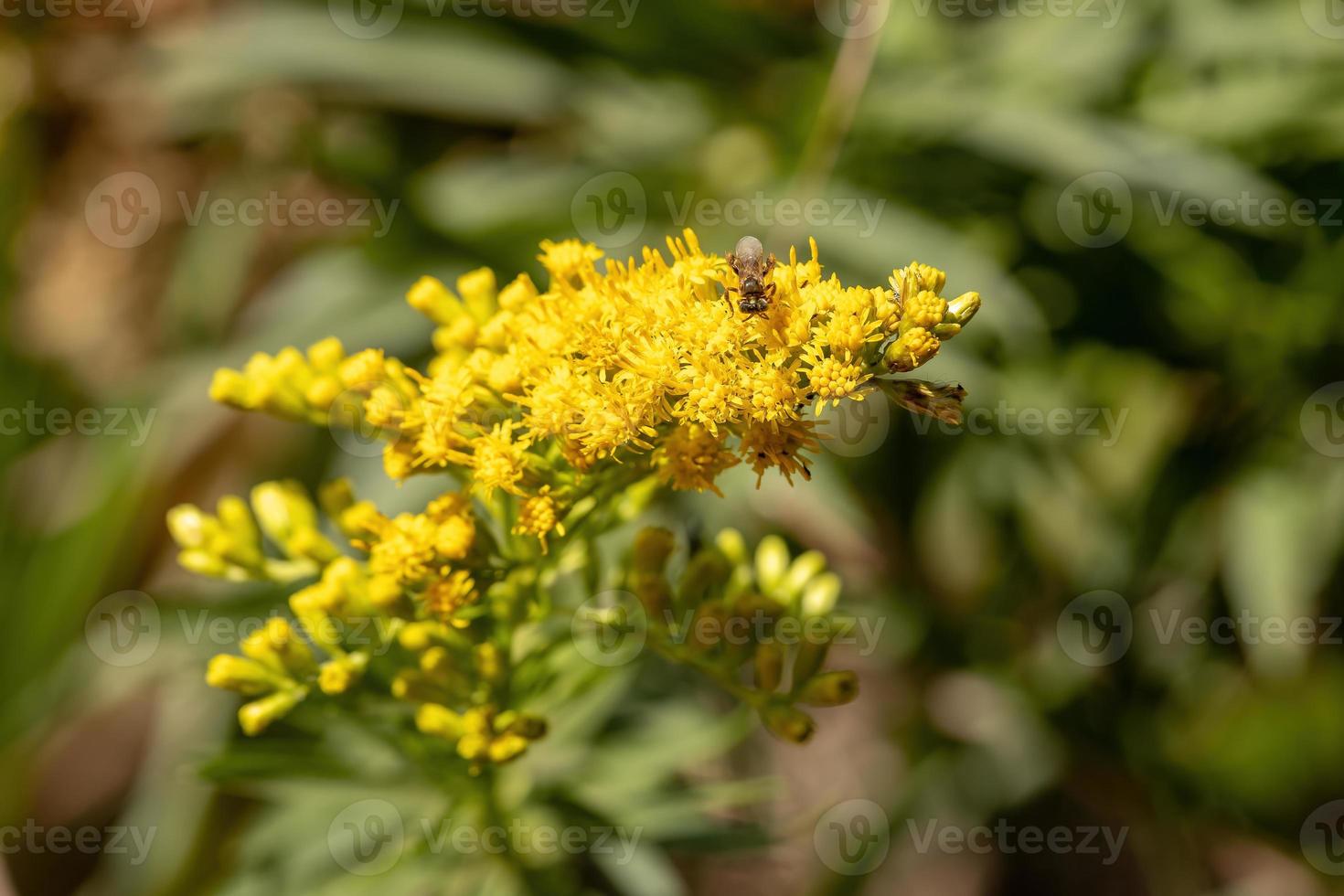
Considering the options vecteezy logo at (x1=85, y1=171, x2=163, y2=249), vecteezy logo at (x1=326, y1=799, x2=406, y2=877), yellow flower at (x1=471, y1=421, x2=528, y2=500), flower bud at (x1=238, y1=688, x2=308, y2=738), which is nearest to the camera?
yellow flower at (x1=471, y1=421, x2=528, y2=500)

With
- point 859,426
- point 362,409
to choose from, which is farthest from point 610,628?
point 859,426

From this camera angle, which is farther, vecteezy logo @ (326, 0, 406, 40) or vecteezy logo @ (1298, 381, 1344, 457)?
vecteezy logo @ (326, 0, 406, 40)

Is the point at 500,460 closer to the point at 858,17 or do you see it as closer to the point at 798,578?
the point at 798,578

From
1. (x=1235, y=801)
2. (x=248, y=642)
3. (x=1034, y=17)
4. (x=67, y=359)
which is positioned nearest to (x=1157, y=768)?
(x=1235, y=801)

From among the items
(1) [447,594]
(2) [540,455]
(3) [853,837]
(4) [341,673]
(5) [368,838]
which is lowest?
(3) [853,837]

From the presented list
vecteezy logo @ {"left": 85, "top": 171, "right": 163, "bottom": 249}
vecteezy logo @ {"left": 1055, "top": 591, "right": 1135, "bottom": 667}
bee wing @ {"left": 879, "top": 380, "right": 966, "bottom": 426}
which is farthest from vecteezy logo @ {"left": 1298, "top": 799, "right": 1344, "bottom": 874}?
vecteezy logo @ {"left": 85, "top": 171, "right": 163, "bottom": 249}

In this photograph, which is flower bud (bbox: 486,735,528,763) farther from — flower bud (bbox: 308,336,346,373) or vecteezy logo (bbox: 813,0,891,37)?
vecteezy logo (bbox: 813,0,891,37)

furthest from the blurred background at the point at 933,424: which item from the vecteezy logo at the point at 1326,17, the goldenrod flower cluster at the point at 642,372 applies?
the goldenrod flower cluster at the point at 642,372

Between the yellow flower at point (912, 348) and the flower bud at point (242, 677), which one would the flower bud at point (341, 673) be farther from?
the yellow flower at point (912, 348)

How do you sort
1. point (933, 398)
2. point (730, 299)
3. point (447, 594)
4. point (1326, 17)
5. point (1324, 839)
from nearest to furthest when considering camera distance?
point (933, 398), point (730, 299), point (447, 594), point (1326, 17), point (1324, 839)
